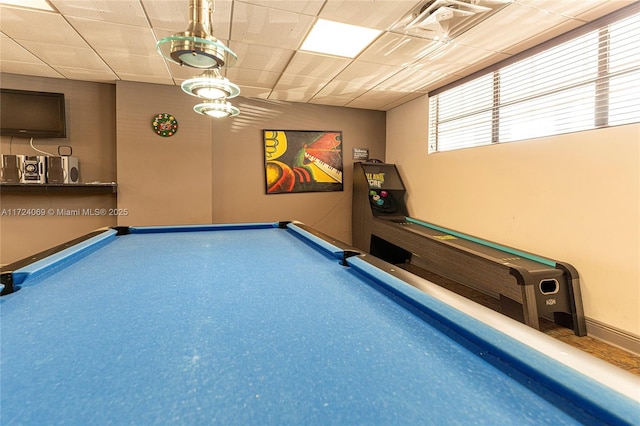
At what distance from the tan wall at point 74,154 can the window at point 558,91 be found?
446 centimetres

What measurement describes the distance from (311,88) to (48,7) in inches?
104

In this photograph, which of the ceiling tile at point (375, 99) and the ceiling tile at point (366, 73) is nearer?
the ceiling tile at point (366, 73)

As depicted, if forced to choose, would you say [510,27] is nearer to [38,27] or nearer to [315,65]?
[315,65]

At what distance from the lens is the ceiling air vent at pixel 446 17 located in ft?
7.06

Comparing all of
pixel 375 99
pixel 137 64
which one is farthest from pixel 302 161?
pixel 137 64

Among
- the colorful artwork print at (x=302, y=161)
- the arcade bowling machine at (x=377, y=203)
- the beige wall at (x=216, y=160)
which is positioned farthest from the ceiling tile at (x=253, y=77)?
the arcade bowling machine at (x=377, y=203)

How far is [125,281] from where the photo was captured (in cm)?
130

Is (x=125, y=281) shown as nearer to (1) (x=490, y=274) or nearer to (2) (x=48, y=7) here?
(2) (x=48, y=7)

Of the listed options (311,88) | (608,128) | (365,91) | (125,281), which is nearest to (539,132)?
(608,128)

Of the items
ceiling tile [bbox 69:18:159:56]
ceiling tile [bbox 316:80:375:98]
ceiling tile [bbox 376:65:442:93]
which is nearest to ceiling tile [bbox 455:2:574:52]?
ceiling tile [bbox 376:65:442:93]

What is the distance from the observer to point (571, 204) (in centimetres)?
258

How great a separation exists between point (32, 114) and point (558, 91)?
553cm

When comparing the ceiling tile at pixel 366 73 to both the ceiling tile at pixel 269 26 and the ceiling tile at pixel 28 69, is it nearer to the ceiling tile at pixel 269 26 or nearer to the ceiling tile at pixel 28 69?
the ceiling tile at pixel 269 26

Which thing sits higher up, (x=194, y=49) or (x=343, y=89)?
(x=343, y=89)
